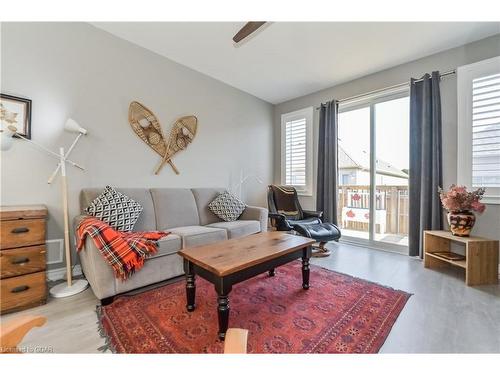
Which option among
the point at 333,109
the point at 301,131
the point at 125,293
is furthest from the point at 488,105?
the point at 125,293

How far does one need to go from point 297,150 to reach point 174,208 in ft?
8.42

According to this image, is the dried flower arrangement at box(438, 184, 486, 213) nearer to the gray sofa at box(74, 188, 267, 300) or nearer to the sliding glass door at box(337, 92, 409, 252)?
the sliding glass door at box(337, 92, 409, 252)

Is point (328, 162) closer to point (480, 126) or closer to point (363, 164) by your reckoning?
point (363, 164)

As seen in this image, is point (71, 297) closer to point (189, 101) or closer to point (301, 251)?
point (301, 251)

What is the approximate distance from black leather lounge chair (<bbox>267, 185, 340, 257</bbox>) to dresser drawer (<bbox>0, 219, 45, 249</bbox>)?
92.5 inches

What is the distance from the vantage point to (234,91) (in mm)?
3799

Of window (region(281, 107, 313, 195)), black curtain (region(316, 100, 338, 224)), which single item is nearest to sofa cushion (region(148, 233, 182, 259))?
black curtain (region(316, 100, 338, 224))

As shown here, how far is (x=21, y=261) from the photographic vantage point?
64.3 inches

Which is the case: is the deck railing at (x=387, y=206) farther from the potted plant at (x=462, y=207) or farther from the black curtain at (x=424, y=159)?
the potted plant at (x=462, y=207)

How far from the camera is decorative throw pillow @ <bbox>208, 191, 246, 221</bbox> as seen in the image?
10.0 feet

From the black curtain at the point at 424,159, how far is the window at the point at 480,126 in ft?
0.68

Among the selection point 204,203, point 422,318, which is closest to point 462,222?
point 422,318

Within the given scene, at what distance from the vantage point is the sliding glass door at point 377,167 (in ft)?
10.4

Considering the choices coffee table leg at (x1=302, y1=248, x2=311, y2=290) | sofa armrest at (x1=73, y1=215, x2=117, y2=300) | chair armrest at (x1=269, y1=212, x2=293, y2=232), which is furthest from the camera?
chair armrest at (x1=269, y1=212, x2=293, y2=232)
